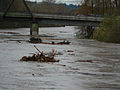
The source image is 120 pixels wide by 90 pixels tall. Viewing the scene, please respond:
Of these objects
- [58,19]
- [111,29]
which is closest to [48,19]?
[58,19]

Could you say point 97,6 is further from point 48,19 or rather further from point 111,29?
point 111,29

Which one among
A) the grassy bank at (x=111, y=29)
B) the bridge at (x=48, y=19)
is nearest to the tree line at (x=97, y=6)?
the bridge at (x=48, y=19)

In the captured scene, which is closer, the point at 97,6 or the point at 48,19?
the point at 48,19

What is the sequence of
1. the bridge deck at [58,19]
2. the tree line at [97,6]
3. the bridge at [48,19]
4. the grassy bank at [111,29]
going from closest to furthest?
the grassy bank at [111,29] → the bridge deck at [58,19] → the bridge at [48,19] → the tree line at [97,6]

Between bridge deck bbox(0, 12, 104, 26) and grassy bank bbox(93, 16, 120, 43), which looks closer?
grassy bank bbox(93, 16, 120, 43)

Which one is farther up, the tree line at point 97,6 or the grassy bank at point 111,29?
the tree line at point 97,6

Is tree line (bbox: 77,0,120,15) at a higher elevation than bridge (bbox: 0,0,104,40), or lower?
higher

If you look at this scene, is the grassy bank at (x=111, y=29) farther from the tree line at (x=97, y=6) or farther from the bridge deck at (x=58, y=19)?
the tree line at (x=97, y=6)

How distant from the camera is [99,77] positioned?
30.7 m

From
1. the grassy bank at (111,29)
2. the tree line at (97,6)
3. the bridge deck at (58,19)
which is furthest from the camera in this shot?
the tree line at (97,6)

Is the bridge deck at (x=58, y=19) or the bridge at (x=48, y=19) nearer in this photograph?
the bridge deck at (x=58, y=19)

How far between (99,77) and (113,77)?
91cm

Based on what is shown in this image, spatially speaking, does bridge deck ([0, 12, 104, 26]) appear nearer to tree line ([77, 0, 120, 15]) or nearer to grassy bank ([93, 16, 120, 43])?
tree line ([77, 0, 120, 15])

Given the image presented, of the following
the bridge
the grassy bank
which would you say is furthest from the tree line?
the grassy bank
